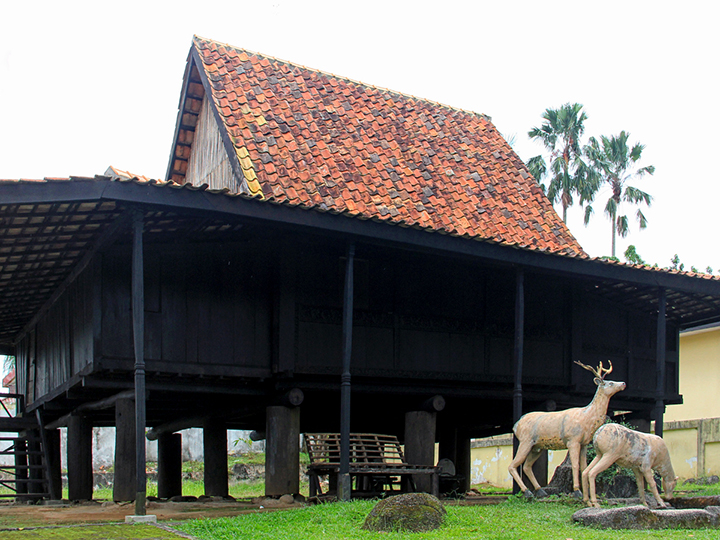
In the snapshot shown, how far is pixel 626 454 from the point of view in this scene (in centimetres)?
1095

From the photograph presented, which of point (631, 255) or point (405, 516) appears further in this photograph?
point (631, 255)

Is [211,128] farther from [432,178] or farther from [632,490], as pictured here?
[632,490]

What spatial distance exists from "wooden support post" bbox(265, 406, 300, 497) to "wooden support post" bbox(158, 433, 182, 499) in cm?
564

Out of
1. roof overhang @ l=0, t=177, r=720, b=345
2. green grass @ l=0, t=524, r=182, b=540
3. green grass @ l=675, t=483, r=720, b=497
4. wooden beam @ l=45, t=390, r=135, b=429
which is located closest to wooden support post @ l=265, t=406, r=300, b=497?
wooden beam @ l=45, t=390, r=135, b=429

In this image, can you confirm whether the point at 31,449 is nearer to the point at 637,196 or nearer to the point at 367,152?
the point at 367,152

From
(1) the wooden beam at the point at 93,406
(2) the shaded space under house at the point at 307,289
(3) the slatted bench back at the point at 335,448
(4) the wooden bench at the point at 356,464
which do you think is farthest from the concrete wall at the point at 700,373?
(1) the wooden beam at the point at 93,406

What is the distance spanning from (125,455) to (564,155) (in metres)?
28.2

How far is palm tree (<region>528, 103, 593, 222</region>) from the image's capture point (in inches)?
1453

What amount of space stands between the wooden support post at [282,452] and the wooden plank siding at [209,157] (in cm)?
435

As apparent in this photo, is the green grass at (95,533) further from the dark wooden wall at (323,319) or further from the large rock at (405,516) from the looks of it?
the dark wooden wall at (323,319)

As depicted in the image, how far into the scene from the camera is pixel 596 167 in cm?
3772

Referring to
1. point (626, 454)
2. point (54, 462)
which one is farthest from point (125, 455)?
point (626, 454)

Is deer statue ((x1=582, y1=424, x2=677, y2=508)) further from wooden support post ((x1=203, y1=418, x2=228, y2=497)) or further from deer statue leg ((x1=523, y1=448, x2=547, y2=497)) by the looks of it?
wooden support post ((x1=203, y1=418, x2=228, y2=497))

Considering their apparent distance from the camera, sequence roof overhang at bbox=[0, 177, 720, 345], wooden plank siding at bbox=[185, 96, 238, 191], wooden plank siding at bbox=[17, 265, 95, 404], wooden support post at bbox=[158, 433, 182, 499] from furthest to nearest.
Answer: wooden support post at bbox=[158, 433, 182, 499], wooden plank siding at bbox=[185, 96, 238, 191], wooden plank siding at bbox=[17, 265, 95, 404], roof overhang at bbox=[0, 177, 720, 345]
